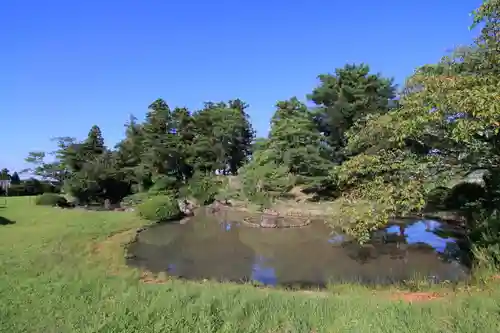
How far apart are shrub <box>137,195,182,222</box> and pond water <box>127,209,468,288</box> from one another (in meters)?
1.10

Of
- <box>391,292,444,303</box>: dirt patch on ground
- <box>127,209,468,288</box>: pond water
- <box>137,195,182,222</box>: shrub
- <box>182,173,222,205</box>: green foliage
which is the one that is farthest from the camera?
<box>182,173,222,205</box>: green foliage

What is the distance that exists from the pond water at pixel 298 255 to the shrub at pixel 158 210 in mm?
1097

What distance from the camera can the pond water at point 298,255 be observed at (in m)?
10.8

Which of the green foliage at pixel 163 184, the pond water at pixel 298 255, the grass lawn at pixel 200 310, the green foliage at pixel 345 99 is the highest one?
the green foliage at pixel 345 99

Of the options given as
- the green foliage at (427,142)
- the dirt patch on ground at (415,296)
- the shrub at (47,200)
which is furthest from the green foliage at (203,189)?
the dirt patch on ground at (415,296)

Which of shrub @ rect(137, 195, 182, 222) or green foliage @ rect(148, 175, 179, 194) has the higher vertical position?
green foliage @ rect(148, 175, 179, 194)

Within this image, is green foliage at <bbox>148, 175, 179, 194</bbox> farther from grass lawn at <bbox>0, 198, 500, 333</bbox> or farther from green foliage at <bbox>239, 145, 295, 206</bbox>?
grass lawn at <bbox>0, 198, 500, 333</bbox>

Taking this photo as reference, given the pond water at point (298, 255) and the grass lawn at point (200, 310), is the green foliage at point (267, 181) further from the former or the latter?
the grass lawn at point (200, 310)

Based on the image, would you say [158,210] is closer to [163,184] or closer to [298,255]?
[163,184]

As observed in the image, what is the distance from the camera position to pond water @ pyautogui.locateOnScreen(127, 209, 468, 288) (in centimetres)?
1079

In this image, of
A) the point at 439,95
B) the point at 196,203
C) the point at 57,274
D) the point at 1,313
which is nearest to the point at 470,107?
the point at 439,95

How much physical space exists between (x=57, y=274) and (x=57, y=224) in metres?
9.51

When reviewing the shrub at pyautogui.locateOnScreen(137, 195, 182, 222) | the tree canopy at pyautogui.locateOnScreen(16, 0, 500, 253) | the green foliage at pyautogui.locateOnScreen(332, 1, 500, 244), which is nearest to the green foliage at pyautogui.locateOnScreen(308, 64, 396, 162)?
the tree canopy at pyautogui.locateOnScreen(16, 0, 500, 253)

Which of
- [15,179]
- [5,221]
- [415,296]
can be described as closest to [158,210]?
[5,221]
